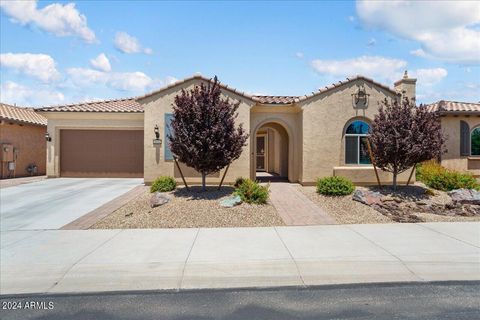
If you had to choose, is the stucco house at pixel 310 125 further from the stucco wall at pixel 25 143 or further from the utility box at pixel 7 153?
the stucco wall at pixel 25 143

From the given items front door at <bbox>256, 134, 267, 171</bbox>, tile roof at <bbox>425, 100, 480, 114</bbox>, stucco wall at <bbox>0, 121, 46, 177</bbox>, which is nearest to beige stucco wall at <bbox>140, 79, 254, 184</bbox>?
front door at <bbox>256, 134, 267, 171</bbox>

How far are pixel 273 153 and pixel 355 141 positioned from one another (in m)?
7.40

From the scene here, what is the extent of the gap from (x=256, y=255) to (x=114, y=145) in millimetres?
14149

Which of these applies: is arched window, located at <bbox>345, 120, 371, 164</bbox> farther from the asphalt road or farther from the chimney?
the asphalt road

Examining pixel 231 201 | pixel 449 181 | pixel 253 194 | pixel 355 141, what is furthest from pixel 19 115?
pixel 449 181

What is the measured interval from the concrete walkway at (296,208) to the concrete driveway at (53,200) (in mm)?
6115

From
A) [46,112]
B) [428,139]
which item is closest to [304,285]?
[428,139]

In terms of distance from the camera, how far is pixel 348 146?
577 inches

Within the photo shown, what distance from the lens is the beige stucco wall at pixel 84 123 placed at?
57.9 ft

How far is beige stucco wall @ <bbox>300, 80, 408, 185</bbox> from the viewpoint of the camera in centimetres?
1437

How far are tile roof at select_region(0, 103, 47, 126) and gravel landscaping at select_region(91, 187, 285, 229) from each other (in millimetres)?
13022

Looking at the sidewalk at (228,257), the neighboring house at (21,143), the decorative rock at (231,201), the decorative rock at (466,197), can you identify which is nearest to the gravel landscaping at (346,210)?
the sidewalk at (228,257)

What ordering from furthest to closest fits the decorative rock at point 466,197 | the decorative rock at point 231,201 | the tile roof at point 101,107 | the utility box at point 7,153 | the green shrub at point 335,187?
the utility box at point 7,153 < the tile roof at point 101,107 < the green shrub at point 335,187 < the decorative rock at point 466,197 < the decorative rock at point 231,201

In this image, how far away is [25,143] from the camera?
806 inches
